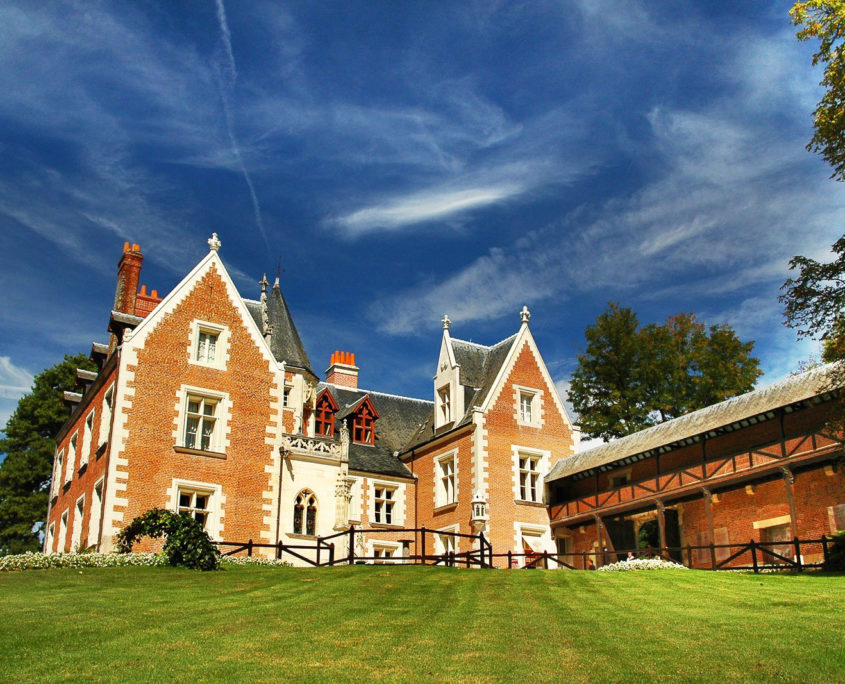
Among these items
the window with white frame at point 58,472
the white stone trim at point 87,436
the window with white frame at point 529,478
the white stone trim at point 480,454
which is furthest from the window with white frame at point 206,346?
the window with white frame at point 529,478

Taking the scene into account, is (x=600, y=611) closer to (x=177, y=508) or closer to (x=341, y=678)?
(x=341, y=678)

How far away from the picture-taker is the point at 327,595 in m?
14.4

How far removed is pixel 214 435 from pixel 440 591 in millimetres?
12177

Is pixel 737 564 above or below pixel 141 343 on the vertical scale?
below

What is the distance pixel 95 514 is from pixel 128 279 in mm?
8103

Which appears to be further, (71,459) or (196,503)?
(71,459)

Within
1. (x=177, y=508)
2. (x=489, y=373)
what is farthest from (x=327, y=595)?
(x=489, y=373)

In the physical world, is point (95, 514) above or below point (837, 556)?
above

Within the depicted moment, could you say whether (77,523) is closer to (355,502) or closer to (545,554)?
(355,502)

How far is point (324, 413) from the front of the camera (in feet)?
104

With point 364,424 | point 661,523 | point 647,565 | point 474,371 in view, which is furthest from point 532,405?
point 647,565

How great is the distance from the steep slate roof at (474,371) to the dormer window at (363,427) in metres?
1.64

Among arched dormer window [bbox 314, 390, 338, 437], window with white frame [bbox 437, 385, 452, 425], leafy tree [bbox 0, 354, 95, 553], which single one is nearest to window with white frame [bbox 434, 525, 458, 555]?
window with white frame [bbox 437, 385, 452, 425]

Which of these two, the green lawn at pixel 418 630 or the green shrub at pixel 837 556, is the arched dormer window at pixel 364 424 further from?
the green shrub at pixel 837 556
